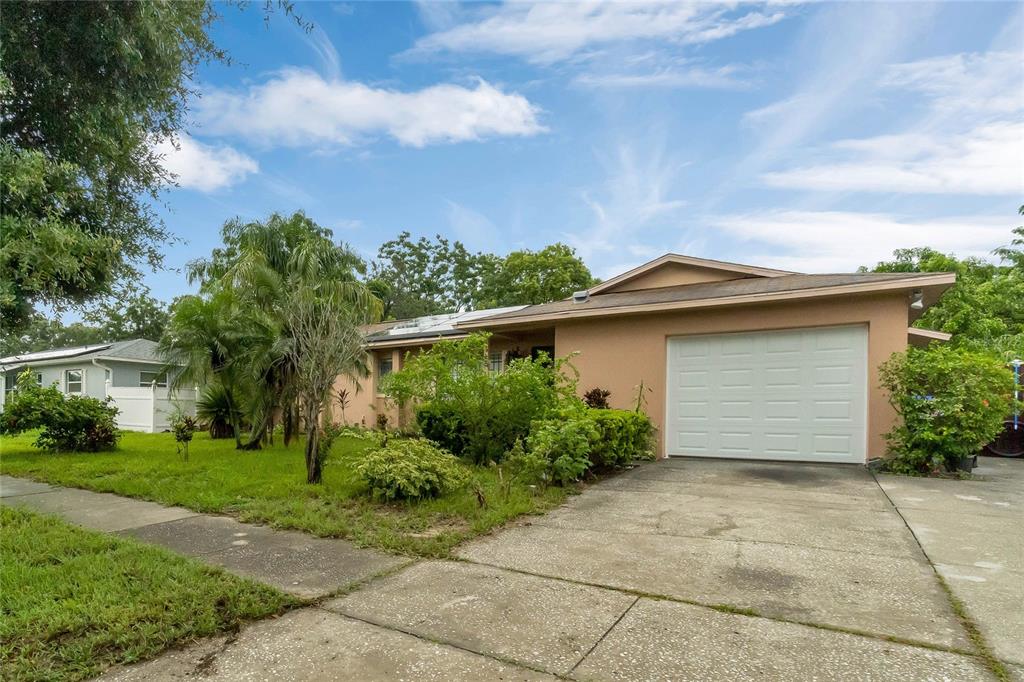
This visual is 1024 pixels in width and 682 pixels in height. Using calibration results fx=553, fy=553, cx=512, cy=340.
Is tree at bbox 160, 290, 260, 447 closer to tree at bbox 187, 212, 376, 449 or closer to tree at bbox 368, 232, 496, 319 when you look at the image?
tree at bbox 187, 212, 376, 449

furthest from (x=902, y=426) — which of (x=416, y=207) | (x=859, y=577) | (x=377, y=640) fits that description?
(x=416, y=207)

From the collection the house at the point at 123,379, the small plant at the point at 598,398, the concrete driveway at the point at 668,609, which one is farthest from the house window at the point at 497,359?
the house at the point at 123,379

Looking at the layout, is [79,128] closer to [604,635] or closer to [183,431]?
[604,635]

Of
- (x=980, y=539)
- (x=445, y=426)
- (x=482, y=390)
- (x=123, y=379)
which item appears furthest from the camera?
(x=123, y=379)

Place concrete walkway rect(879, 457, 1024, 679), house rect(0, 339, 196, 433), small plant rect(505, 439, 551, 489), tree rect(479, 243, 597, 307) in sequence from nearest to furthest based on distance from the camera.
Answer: concrete walkway rect(879, 457, 1024, 679), small plant rect(505, 439, 551, 489), house rect(0, 339, 196, 433), tree rect(479, 243, 597, 307)

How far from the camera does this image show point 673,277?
39.7ft

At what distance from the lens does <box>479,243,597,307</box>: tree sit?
102 feet

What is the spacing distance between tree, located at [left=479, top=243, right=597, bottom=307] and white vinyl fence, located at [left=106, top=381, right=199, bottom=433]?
18027 mm

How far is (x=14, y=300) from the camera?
310 centimetres

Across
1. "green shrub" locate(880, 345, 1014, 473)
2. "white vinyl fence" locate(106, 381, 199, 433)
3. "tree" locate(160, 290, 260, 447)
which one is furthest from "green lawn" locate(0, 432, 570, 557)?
"white vinyl fence" locate(106, 381, 199, 433)

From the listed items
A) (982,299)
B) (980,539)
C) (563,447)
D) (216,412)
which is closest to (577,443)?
(563,447)

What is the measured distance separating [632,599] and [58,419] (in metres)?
12.1

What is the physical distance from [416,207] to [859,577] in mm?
15452

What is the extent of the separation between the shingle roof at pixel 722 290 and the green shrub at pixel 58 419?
27.1ft
